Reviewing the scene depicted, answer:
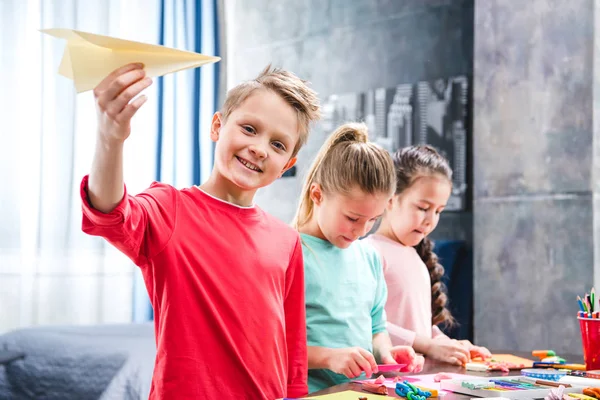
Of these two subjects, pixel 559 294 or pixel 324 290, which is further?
pixel 559 294

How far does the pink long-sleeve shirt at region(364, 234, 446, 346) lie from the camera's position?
5.54 ft

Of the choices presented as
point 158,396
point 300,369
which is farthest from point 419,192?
point 158,396

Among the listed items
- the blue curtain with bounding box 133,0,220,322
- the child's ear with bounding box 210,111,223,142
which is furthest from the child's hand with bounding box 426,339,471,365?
the blue curtain with bounding box 133,0,220,322

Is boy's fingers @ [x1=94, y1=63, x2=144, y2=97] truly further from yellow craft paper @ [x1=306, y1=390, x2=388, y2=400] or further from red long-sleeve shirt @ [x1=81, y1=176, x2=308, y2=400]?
yellow craft paper @ [x1=306, y1=390, x2=388, y2=400]

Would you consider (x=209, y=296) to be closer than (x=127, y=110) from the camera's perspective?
No

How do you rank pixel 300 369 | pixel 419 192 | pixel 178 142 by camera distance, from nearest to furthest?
1. pixel 300 369
2. pixel 419 192
3. pixel 178 142

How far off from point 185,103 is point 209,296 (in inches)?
136

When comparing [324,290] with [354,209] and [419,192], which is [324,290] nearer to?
[354,209]

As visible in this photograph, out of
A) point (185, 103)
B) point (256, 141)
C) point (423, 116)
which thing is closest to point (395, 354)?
point (256, 141)

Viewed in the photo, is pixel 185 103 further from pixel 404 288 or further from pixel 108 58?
pixel 108 58

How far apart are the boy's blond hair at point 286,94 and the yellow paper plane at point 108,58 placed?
31 cm

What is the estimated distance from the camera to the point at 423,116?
3.39m

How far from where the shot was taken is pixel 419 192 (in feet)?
5.83

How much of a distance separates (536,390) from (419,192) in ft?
2.83
